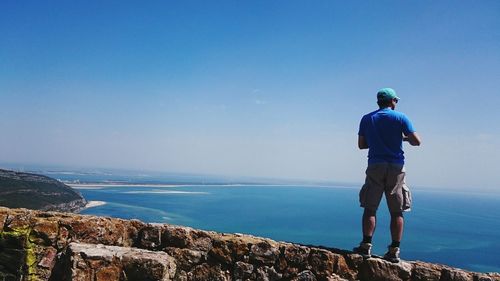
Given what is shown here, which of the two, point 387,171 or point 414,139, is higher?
point 414,139

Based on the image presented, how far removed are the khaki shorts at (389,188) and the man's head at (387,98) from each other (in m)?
0.85

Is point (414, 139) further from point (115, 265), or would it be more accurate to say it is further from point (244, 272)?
point (115, 265)

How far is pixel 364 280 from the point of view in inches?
167

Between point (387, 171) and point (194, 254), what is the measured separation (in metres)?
2.64

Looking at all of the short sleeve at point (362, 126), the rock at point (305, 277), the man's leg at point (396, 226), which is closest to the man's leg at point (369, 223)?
the man's leg at point (396, 226)

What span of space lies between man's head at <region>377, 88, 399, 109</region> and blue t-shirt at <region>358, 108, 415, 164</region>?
0.12m

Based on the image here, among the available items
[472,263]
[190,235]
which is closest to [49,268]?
[190,235]

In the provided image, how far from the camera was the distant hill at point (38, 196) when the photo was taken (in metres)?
84.7

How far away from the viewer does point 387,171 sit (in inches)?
182

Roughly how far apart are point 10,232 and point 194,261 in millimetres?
2204

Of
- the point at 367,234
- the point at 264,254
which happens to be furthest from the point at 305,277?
the point at 367,234

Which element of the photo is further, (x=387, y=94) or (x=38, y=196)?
(x=38, y=196)

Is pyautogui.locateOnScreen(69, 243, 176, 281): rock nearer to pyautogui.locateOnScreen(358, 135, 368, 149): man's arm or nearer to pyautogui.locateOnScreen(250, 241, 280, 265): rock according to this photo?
pyautogui.locateOnScreen(250, 241, 280, 265): rock

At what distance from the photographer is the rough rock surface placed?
165 inches
